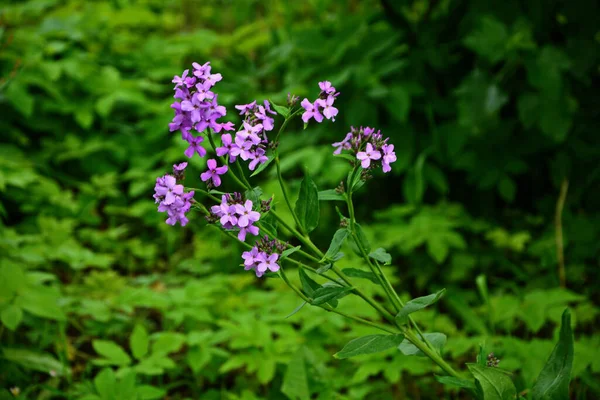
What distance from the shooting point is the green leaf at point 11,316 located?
1.71 meters

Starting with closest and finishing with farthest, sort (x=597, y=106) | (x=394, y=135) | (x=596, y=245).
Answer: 1. (x=596, y=245)
2. (x=597, y=106)
3. (x=394, y=135)

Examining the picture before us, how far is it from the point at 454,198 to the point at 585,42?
103 cm

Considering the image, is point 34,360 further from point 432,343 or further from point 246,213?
point 432,343

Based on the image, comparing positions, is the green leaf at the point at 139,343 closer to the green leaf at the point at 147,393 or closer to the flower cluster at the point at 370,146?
the green leaf at the point at 147,393

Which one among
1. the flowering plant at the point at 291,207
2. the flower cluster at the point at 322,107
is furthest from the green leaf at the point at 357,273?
the flower cluster at the point at 322,107

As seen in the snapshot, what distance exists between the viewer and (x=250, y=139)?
3.84ft

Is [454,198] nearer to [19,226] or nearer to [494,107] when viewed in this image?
[494,107]

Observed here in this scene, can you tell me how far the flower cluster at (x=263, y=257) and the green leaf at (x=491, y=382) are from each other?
52 centimetres

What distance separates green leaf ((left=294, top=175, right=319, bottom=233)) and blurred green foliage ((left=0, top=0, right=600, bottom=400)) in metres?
0.68

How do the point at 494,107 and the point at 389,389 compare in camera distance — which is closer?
the point at 389,389

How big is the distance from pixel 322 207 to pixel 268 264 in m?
1.97

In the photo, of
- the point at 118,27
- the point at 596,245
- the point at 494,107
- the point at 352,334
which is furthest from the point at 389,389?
the point at 118,27

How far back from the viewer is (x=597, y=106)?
9.22ft

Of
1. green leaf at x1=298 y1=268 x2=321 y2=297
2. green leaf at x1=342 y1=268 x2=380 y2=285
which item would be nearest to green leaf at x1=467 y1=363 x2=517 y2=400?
green leaf at x1=342 y1=268 x2=380 y2=285
